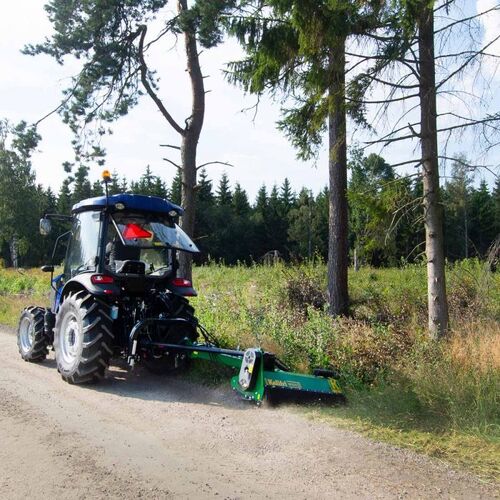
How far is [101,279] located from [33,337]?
2070 mm

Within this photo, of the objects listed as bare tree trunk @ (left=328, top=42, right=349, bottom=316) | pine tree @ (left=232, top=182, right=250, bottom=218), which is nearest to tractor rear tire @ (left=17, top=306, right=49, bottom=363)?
bare tree trunk @ (left=328, top=42, right=349, bottom=316)

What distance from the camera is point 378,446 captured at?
4.64 m

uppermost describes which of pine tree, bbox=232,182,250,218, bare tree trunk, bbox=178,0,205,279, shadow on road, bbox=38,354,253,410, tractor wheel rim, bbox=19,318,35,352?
pine tree, bbox=232,182,250,218

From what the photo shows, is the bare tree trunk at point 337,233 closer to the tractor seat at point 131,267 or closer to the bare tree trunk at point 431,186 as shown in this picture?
the bare tree trunk at point 431,186

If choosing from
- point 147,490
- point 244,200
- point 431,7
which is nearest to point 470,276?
point 431,7

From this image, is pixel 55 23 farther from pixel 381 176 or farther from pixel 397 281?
pixel 397 281

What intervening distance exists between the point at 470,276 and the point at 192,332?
6.54 meters

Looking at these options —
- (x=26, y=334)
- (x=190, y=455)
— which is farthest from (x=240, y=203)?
(x=190, y=455)

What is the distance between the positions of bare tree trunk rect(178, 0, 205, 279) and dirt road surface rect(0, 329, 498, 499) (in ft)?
21.6

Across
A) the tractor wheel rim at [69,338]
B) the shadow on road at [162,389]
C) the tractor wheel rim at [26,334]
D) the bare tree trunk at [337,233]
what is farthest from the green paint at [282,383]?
the bare tree trunk at [337,233]

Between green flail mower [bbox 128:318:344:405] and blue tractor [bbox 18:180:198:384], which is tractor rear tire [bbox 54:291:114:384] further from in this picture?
green flail mower [bbox 128:318:344:405]

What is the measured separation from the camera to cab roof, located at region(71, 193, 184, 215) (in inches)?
294

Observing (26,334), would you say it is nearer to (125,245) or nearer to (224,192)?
(125,245)

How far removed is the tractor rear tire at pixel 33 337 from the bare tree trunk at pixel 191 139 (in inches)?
170
